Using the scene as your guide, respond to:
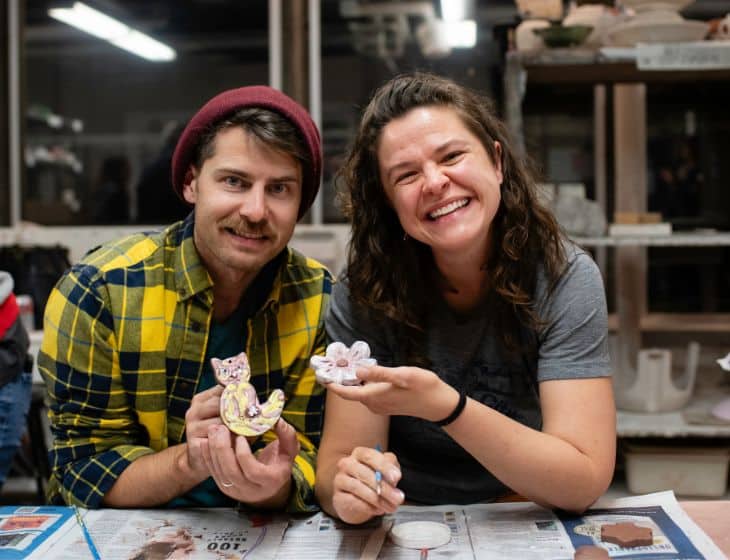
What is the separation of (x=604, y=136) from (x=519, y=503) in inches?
91.4

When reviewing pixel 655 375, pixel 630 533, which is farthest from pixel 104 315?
pixel 655 375

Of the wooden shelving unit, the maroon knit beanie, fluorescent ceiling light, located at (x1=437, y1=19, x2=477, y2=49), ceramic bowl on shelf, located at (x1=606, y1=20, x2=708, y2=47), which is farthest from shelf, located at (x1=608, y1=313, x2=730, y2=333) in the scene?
the maroon knit beanie

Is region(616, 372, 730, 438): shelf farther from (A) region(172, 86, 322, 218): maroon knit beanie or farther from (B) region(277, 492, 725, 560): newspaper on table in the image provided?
(A) region(172, 86, 322, 218): maroon knit beanie

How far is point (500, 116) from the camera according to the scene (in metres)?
2.28

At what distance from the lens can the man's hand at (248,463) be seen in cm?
120

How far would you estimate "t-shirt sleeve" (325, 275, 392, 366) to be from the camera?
147 centimetres

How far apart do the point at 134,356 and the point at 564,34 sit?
181cm

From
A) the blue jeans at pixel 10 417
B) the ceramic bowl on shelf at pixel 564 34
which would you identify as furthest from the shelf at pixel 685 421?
the blue jeans at pixel 10 417

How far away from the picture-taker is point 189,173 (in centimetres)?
154

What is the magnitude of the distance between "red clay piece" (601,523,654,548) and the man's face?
2.46 ft

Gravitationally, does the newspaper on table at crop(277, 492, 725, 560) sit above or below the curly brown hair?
below

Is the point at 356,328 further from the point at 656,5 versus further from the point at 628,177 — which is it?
the point at 628,177

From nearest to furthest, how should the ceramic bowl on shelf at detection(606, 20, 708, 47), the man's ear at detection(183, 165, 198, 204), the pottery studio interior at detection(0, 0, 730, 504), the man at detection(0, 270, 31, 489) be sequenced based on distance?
the man's ear at detection(183, 165, 198, 204), the man at detection(0, 270, 31, 489), the ceramic bowl on shelf at detection(606, 20, 708, 47), the pottery studio interior at detection(0, 0, 730, 504)

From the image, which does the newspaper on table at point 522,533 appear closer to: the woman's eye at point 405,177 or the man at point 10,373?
the woman's eye at point 405,177
